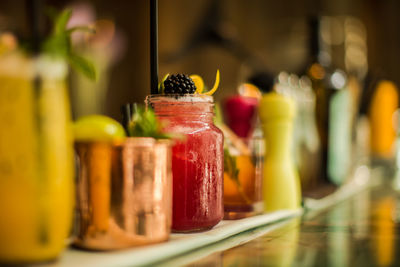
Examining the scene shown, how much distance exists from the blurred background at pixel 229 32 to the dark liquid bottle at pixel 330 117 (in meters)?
1.33

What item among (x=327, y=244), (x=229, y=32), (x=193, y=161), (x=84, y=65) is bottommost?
(x=327, y=244)

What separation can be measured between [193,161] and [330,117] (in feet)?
2.16

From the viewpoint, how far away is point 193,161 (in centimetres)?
62

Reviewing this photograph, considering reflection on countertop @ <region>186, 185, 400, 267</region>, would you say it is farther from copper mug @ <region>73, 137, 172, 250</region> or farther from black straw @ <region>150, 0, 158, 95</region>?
black straw @ <region>150, 0, 158, 95</region>

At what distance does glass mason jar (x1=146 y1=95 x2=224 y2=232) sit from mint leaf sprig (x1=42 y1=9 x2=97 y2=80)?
0.47 ft

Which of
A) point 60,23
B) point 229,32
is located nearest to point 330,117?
point 60,23

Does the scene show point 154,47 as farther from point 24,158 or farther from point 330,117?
point 330,117

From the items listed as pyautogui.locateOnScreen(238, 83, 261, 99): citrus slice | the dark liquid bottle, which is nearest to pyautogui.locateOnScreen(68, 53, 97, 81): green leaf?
pyautogui.locateOnScreen(238, 83, 261, 99): citrus slice

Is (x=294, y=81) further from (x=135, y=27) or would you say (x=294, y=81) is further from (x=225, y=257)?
(x=135, y=27)

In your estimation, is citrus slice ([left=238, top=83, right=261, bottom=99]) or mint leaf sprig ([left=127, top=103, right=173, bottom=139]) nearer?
mint leaf sprig ([left=127, top=103, right=173, bottom=139])

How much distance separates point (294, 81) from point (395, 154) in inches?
25.4

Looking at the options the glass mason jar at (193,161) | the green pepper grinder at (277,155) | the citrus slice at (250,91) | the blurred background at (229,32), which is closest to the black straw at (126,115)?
the glass mason jar at (193,161)

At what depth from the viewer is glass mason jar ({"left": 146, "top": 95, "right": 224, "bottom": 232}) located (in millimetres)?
612

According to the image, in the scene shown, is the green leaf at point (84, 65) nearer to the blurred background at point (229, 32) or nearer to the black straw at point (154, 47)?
the black straw at point (154, 47)
